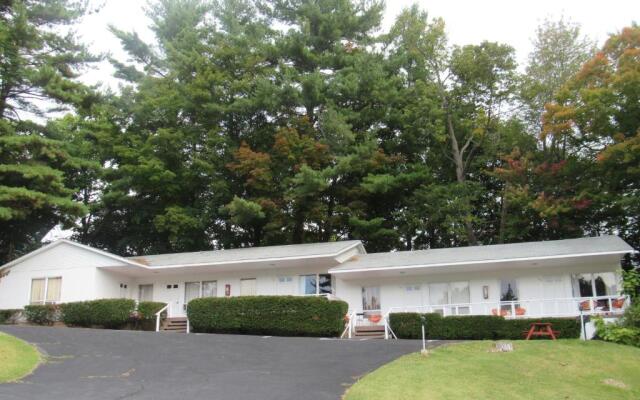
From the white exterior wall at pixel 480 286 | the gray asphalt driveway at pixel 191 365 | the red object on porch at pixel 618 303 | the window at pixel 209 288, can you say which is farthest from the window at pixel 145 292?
the red object on porch at pixel 618 303

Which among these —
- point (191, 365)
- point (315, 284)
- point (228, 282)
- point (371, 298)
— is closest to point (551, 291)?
point (371, 298)

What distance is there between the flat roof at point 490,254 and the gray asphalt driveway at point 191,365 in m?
6.28

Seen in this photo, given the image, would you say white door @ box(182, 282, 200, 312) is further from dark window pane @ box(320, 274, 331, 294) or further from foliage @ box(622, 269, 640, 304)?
foliage @ box(622, 269, 640, 304)

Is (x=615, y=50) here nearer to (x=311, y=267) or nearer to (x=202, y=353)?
(x=311, y=267)

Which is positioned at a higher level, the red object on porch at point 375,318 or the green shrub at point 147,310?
the green shrub at point 147,310

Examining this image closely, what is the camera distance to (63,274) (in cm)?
2795

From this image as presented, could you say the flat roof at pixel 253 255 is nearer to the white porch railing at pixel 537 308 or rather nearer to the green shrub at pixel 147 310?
the green shrub at pixel 147 310

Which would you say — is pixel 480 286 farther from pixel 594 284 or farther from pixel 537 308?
pixel 594 284

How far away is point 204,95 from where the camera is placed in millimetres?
37156

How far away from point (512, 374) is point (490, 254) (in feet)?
37.7

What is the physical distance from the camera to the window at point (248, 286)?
2796cm

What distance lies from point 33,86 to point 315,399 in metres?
27.0

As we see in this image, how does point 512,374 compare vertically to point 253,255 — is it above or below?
below

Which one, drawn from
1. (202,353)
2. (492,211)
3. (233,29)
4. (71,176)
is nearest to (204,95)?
(233,29)
